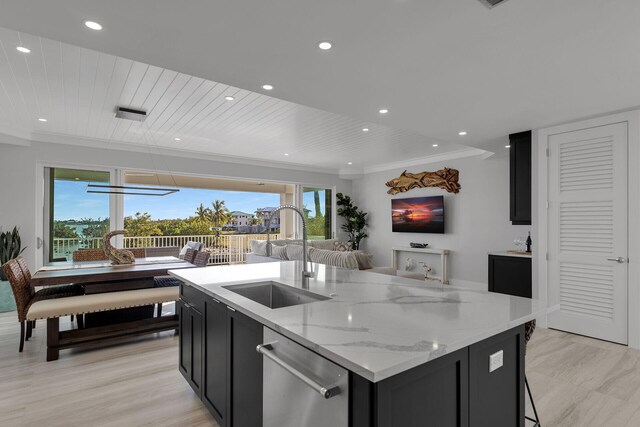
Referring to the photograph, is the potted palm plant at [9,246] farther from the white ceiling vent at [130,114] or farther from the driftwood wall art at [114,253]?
the white ceiling vent at [130,114]

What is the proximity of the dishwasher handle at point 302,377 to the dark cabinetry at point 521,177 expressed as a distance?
3989mm

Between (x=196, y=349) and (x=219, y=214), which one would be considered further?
(x=219, y=214)

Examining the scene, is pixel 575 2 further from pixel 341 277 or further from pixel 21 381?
pixel 21 381

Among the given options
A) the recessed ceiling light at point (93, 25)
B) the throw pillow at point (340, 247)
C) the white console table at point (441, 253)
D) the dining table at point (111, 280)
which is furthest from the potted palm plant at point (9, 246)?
the white console table at point (441, 253)

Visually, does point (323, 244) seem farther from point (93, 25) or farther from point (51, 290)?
point (93, 25)

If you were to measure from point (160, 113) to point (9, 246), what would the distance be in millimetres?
3032

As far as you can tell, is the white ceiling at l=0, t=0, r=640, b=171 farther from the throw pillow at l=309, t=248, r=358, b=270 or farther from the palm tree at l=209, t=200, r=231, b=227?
the palm tree at l=209, t=200, r=231, b=227

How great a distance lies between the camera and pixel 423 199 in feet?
23.0

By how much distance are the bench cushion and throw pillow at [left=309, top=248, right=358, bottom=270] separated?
1965mm

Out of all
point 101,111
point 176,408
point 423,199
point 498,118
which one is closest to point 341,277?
point 176,408

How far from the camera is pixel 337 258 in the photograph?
15.1 ft

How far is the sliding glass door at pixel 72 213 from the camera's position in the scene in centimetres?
541

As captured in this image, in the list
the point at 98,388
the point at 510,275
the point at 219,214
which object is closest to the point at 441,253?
the point at 510,275

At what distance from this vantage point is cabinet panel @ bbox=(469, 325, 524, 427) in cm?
135
